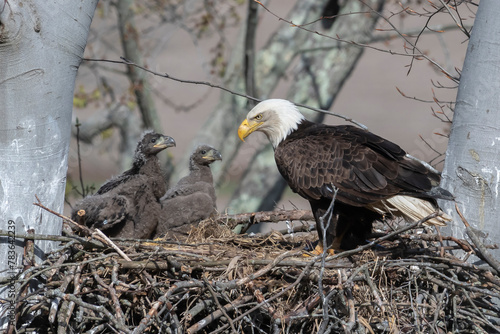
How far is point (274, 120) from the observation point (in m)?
5.49

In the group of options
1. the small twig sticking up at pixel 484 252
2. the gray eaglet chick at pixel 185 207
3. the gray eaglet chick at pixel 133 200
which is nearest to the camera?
the small twig sticking up at pixel 484 252

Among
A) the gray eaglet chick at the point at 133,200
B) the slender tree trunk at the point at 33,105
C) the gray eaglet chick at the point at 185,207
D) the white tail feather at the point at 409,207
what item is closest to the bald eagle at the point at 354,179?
the white tail feather at the point at 409,207

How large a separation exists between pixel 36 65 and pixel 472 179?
8.92 ft

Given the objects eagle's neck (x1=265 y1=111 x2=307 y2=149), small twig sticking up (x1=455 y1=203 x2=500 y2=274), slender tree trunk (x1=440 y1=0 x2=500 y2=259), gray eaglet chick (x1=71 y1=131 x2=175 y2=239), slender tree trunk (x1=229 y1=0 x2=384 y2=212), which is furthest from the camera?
slender tree trunk (x1=229 y1=0 x2=384 y2=212)

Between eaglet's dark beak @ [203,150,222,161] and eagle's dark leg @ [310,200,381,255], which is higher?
eaglet's dark beak @ [203,150,222,161]

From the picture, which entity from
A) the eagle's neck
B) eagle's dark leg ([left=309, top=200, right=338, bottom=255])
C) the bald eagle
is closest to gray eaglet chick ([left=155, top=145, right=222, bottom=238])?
the eagle's neck

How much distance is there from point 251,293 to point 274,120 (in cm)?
198

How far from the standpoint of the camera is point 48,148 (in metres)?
3.91

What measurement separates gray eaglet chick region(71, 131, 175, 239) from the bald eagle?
1.20 m

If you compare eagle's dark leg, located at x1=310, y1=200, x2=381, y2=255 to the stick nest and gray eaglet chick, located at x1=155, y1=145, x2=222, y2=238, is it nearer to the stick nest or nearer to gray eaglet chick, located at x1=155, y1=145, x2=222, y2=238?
the stick nest

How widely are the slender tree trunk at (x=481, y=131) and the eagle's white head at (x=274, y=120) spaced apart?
167 cm

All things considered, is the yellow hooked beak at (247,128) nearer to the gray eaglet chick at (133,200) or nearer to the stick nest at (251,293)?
the gray eaglet chick at (133,200)

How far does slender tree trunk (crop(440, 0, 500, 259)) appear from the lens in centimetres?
394

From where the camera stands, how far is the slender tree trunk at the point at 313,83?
9562 millimetres
